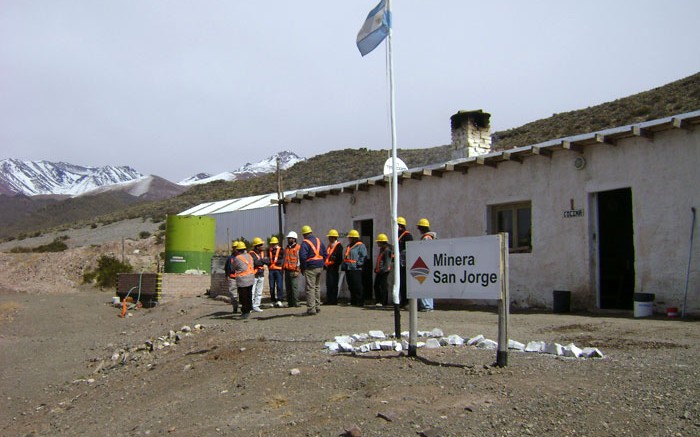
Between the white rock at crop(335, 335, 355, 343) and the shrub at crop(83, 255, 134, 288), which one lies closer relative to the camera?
the white rock at crop(335, 335, 355, 343)

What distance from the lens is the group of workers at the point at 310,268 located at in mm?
13305

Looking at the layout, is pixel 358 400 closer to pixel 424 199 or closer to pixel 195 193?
pixel 424 199

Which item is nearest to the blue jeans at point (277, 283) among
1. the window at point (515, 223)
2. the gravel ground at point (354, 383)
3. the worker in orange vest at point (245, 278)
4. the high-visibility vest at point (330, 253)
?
the high-visibility vest at point (330, 253)

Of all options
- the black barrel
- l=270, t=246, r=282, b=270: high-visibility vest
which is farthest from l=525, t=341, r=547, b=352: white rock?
l=270, t=246, r=282, b=270: high-visibility vest

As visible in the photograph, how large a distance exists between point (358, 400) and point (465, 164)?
9868 millimetres

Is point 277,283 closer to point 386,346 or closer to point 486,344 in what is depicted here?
point 386,346

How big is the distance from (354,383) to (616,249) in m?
8.57

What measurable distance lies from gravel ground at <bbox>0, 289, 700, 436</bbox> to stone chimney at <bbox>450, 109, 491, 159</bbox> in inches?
275

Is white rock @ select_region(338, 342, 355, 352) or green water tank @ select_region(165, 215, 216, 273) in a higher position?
green water tank @ select_region(165, 215, 216, 273)

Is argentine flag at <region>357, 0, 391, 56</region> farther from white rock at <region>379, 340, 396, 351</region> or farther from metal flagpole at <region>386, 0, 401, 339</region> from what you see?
white rock at <region>379, 340, 396, 351</region>

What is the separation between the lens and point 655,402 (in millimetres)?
5680

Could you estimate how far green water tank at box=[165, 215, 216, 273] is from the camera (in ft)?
67.7

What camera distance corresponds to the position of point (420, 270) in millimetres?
7965

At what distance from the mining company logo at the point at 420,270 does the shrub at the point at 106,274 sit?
2049cm
